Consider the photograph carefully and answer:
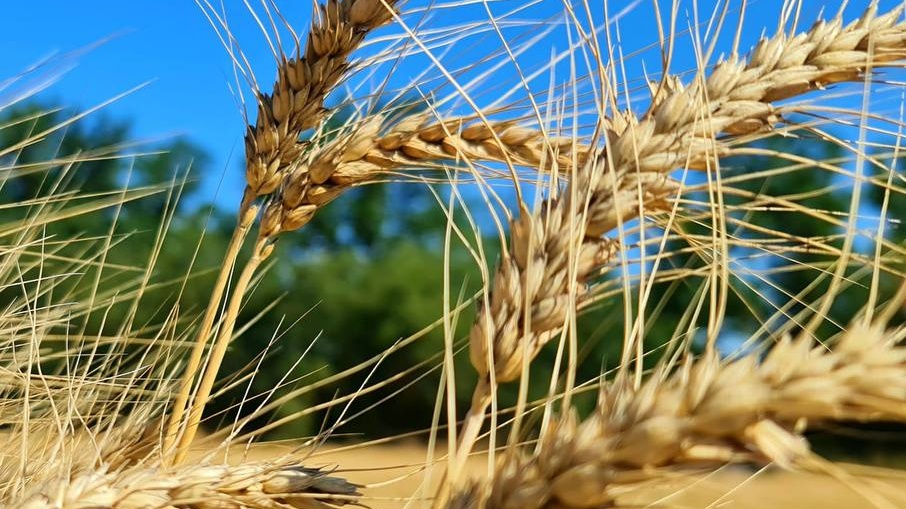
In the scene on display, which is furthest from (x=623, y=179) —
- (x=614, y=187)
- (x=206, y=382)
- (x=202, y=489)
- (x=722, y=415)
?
(x=206, y=382)

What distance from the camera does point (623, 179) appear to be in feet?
1.75

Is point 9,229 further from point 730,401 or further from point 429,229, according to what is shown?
point 429,229

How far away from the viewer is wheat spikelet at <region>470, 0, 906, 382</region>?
0.50m

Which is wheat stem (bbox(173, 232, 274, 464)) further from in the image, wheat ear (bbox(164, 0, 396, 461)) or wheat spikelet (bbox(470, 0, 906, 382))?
wheat spikelet (bbox(470, 0, 906, 382))

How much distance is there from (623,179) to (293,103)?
58 centimetres

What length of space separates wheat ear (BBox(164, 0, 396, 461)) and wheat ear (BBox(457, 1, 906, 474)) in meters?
0.47

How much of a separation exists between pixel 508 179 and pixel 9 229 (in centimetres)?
58

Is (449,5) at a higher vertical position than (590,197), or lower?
higher

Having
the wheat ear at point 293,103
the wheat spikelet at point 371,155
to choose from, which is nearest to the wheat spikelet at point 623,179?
the wheat spikelet at point 371,155

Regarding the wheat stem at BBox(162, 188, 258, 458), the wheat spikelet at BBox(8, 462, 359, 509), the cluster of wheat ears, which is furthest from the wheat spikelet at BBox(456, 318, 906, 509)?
the wheat stem at BBox(162, 188, 258, 458)

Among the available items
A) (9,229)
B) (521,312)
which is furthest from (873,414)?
(9,229)

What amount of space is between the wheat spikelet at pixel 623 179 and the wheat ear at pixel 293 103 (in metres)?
0.47

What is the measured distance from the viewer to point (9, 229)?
0.97 meters

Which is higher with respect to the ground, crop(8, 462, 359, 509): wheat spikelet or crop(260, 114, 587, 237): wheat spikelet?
crop(260, 114, 587, 237): wheat spikelet
